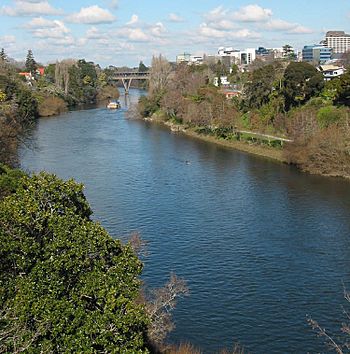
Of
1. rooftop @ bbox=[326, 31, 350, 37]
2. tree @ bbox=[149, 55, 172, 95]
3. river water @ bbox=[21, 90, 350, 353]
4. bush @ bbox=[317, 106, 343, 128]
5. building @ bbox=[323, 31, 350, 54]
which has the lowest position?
river water @ bbox=[21, 90, 350, 353]

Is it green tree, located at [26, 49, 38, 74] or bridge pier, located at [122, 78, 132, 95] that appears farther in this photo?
bridge pier, located at [122, 78, 132, 95]

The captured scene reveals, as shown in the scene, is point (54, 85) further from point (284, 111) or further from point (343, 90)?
point (343, 90)

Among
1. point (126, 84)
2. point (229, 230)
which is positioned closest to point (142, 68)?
point (126, 84)

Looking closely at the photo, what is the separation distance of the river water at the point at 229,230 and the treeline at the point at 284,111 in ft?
4.60

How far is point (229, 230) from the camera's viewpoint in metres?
17.0

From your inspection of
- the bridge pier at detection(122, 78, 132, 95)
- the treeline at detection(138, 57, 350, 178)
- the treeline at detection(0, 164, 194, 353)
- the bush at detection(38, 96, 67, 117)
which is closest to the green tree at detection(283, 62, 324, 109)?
the treeline at detection(138, 57, 350, 178)

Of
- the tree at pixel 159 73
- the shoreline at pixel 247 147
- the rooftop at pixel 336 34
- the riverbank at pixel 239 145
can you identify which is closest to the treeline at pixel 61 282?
the shoreline at pixel 247 147

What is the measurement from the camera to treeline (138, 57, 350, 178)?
24891 millimetres

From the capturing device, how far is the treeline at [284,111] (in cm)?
2489

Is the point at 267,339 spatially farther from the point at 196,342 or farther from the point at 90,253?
the point at 90,253

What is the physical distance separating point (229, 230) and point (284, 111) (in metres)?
16.9

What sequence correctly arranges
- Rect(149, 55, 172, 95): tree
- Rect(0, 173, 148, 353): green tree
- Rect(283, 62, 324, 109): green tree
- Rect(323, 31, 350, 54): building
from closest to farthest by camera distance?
Rect(0, 173, 148, 353): green tree
Rect(283, 62, 324, 109): green tree
Rect(149, 55, 172, 95): tree
Rect(323, 31, 350, 54): building

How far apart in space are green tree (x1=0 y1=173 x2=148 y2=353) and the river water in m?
4.49

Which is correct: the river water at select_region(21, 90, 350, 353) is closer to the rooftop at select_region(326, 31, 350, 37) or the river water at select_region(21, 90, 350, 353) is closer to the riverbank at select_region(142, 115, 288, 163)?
the riverbank at select_region(142, 115, 288, 163)
